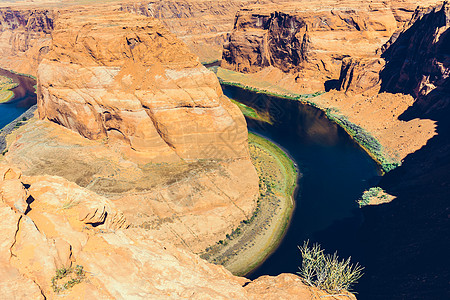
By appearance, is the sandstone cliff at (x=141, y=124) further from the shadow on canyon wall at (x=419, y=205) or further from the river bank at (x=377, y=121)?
the river bank at (x=377, y=121)

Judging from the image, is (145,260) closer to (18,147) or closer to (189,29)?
(18,147)

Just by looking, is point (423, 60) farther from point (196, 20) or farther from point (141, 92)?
point (196, 20)

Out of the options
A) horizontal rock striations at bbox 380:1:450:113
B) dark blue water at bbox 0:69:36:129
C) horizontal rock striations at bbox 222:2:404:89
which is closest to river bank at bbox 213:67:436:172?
horizontal rock striations at bbox 380:1:450:113

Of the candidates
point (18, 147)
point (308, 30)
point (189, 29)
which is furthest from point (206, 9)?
point (18, 147)

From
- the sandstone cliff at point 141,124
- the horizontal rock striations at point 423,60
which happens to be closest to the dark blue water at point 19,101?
the sandstone cliff at point 141,124

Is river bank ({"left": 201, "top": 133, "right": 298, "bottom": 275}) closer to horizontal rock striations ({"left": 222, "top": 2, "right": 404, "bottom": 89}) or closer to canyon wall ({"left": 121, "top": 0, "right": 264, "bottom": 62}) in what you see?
horizontal rock striations ({"left": 222, "top": 2, "right": 404, "bottom": 89})

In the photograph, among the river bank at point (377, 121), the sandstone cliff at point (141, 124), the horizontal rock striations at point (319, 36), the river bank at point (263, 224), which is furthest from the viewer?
the horizontal rock striations at point (319, 36)

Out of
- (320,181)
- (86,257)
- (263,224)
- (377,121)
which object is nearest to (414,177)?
(320,181)
